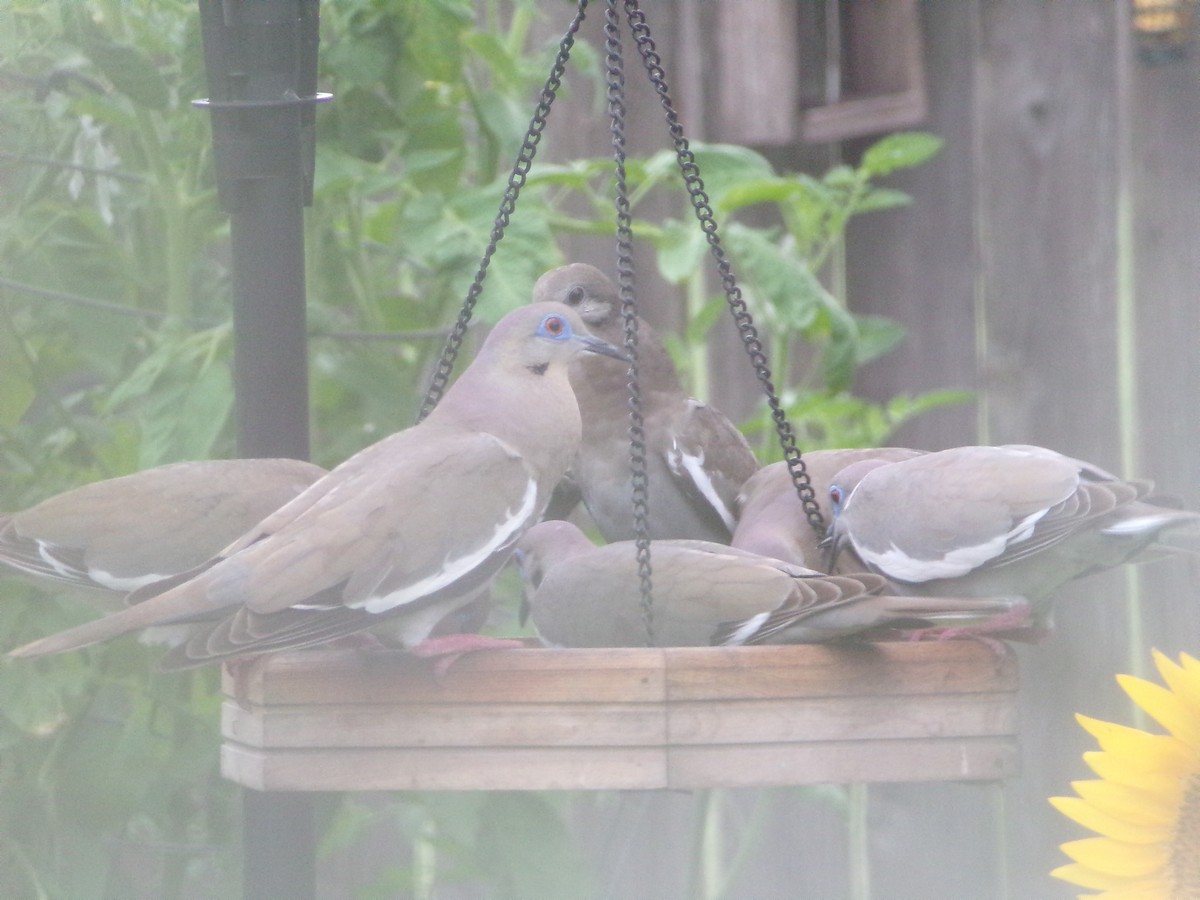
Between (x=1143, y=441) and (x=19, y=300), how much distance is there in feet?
5.24

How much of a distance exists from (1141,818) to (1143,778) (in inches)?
1.1

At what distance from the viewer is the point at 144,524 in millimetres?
1472

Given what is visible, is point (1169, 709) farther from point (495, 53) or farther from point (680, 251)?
point (495, 53)

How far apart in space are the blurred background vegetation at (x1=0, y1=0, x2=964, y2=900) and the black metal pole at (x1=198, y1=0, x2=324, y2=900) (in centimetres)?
28

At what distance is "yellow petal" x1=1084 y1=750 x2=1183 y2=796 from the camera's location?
3.02 feet

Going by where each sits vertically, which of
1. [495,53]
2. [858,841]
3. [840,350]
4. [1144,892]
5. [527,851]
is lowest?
[858,841]

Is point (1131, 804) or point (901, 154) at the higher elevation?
point (901, 154)

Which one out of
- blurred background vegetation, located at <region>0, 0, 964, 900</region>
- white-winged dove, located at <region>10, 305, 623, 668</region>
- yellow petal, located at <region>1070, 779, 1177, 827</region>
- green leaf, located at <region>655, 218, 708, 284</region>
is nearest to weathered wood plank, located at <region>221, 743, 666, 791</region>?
white-winged dove, located at <region>10, 305, 623, 668</region>

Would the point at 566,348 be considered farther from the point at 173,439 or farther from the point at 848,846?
the point at 848,846

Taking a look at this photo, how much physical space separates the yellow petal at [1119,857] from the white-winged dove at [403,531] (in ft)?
1.83

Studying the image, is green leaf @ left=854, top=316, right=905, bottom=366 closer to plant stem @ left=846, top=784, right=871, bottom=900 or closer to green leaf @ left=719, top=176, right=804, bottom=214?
green leaf @ left=719, top=176, right=804, bottom=214

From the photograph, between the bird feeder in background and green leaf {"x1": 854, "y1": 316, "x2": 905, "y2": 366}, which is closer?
the bird feeder in background

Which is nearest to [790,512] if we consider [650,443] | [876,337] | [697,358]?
[650,443]

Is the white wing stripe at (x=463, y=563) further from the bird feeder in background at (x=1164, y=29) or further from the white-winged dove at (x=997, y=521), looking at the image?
the bird feeder in background at (x=1164, y=29)
